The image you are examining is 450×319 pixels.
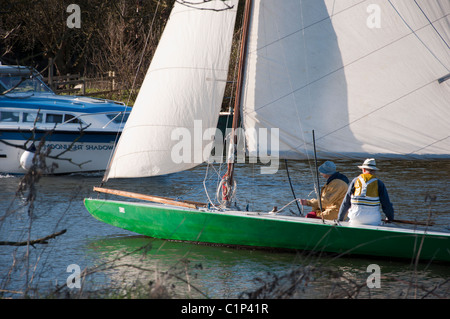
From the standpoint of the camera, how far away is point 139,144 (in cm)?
1181

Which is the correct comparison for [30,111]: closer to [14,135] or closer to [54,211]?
[14,135]

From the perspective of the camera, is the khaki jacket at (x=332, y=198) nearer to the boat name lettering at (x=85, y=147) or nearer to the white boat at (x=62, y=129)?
the white boat at (x=62, y=129)

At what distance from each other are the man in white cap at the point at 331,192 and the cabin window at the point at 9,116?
1106cm

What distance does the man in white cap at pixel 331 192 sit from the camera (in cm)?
1123

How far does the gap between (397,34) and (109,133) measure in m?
10.3

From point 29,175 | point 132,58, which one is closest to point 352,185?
point 29,175

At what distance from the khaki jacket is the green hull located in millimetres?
271

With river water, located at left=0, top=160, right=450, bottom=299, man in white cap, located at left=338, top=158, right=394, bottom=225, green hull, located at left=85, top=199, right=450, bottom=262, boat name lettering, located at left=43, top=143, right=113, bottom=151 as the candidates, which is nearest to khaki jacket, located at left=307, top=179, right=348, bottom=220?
green hull, located at left=85, top=199, right=450, bottom=262

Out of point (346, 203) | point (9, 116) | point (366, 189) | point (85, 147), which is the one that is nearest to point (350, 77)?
point (366, 189)

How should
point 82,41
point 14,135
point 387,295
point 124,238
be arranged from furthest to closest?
→ point 82,41
point 14,135
point 124,238
point 387,295

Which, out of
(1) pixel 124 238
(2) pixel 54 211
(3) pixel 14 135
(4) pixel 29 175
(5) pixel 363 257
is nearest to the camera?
(4) pixel 29 175

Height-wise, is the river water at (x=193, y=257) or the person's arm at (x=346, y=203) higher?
the person's arm at (x=346, y=203)

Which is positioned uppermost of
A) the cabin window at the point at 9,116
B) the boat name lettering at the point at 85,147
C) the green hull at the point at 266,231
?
the cabin window at the point at 9,116
